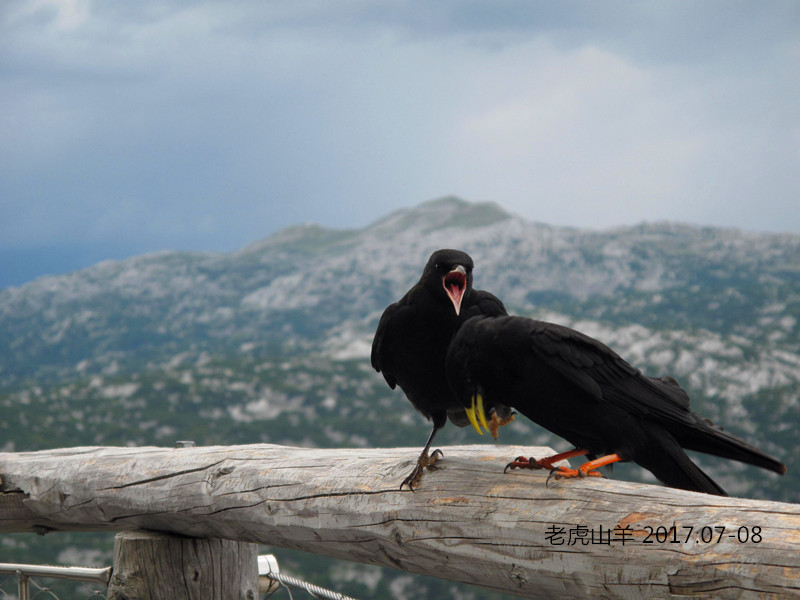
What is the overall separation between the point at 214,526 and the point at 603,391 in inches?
80.9

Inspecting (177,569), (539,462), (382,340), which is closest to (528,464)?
(539,462)

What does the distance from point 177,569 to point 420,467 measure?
1626mm

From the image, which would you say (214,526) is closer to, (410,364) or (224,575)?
(224,575)

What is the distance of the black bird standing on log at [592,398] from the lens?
3.23 metres

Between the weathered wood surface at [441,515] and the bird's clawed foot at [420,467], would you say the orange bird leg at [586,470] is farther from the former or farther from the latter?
the bird's clawed foot at [420,467]

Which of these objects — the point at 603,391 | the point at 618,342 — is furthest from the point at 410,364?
the point at 618,342

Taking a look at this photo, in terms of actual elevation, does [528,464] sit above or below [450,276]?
below

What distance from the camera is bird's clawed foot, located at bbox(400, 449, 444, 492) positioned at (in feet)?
10.4

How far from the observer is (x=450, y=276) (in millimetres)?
3824

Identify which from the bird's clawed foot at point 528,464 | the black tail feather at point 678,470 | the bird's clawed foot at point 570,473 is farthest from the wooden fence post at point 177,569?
the black tail feather at point 678,470

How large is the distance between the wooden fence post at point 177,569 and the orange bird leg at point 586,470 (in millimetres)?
2005

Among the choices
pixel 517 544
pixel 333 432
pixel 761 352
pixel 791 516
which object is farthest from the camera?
pixel 761 352

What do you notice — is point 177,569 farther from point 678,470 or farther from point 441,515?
point 678,470

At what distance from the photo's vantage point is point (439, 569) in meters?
2.96
